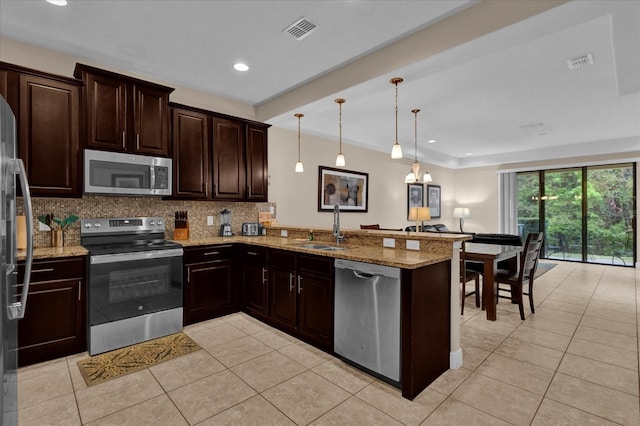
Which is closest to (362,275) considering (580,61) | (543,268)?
(580,61)

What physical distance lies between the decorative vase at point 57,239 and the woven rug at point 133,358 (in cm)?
109

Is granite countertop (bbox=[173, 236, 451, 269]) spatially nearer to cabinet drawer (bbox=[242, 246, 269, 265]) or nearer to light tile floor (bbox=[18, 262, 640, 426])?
cabinet drawer (bbox=[242, 246, 269, 265])

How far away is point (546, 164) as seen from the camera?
7.61 meters

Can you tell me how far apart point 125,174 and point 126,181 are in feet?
0.22

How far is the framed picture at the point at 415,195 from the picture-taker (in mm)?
7629

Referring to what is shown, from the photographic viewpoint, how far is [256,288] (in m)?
3.50

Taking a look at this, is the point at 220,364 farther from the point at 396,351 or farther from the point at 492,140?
the point at 492,140

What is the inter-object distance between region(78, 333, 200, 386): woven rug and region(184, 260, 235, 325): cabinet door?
0.35 m

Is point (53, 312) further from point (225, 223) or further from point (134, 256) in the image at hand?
point (225, 223)

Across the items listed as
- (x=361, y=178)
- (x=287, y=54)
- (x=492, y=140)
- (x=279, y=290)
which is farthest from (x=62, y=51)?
(x=492, y=140)

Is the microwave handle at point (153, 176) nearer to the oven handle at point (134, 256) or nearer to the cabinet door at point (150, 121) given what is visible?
the cabinet door at point (150, 121)

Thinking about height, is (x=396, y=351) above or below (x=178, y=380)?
above

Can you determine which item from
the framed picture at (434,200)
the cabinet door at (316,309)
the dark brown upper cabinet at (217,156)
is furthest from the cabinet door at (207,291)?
the framed picture at (434,200)

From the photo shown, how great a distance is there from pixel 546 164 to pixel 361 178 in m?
4.83
